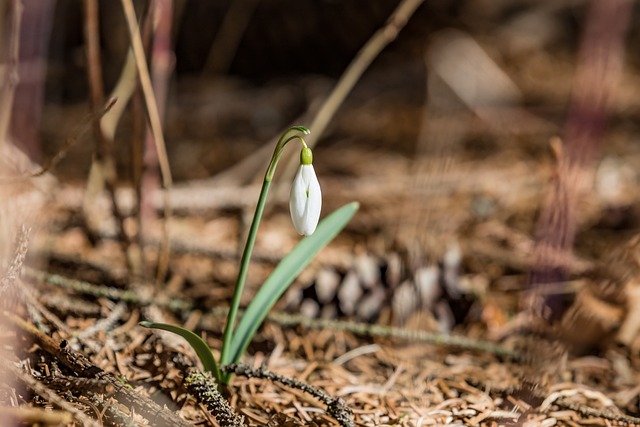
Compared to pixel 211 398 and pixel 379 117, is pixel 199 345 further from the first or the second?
pixel 379 117

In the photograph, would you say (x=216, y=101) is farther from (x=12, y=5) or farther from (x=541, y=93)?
(x=12, y=5)

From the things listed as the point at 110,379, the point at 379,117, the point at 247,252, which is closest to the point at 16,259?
the point at 110,379

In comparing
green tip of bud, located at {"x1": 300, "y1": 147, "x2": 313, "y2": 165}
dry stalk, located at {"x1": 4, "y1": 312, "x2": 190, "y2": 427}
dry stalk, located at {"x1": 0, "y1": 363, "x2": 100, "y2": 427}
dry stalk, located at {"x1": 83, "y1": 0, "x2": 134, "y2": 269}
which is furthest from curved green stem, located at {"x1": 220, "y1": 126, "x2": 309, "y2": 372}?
dry stalk, located at {"x1": 83, "y1": 0, "x2": 134, "y2": 269}

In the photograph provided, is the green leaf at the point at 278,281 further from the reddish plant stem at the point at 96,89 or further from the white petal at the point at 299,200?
the reddish plant stem at the point at 96,89

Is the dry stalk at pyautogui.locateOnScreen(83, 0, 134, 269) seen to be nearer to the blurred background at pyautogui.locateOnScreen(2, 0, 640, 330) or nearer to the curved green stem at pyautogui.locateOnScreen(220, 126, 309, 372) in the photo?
the blurred background at pyautogui.locateOnScreen(2, 0, 640, 330)

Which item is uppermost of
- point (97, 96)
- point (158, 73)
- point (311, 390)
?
point (158, 73)

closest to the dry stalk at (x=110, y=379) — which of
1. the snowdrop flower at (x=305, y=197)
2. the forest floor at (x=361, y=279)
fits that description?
the forest floor at (x=361, y=279)
